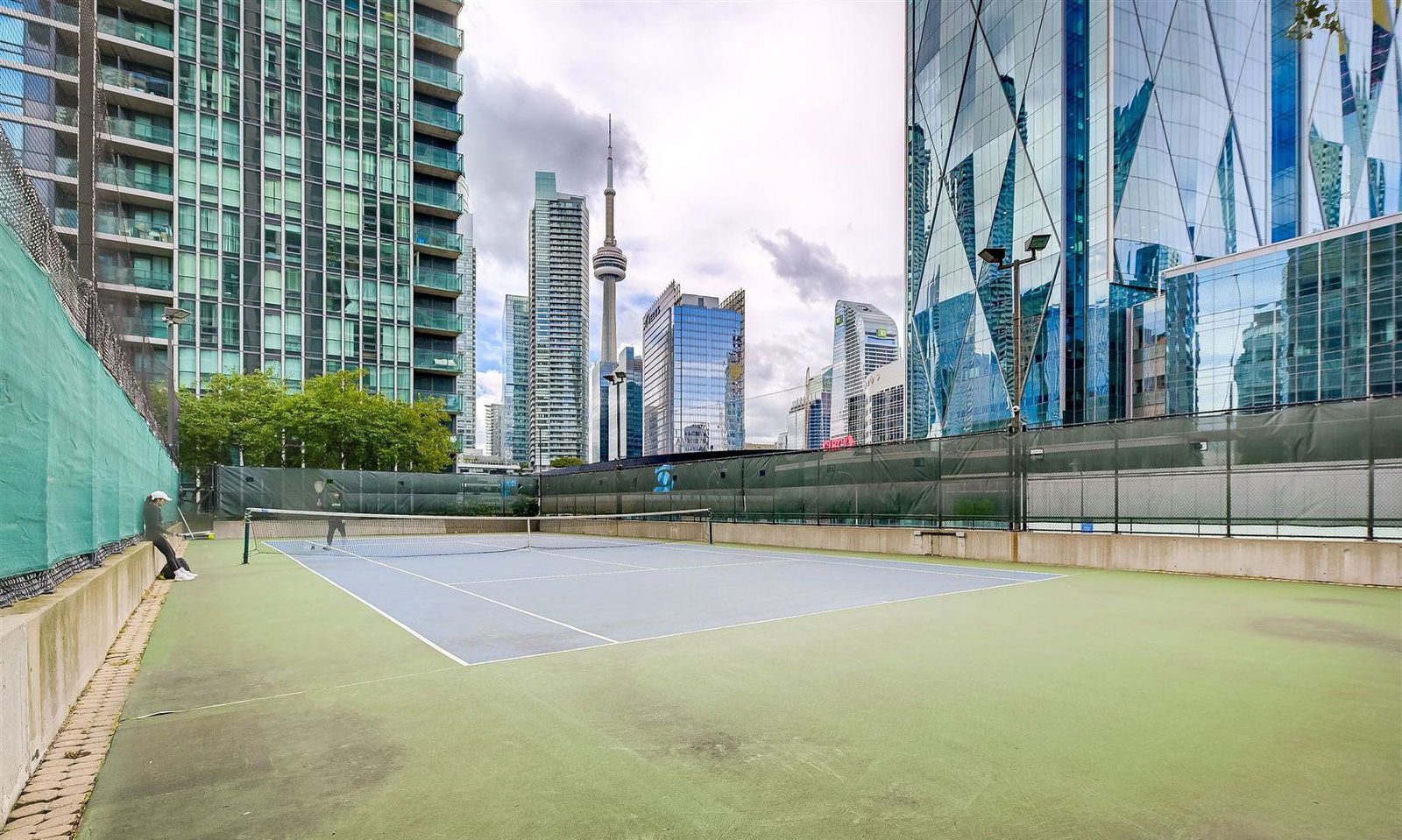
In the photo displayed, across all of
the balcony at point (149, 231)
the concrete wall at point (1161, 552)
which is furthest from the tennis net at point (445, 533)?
the balcony at point (149, 231)

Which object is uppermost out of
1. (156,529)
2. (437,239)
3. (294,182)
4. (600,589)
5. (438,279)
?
(294,182)

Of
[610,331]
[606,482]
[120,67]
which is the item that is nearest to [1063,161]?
[606,482]

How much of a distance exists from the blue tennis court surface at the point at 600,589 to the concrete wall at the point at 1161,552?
178 centimetres

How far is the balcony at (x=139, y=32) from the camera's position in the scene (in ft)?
157

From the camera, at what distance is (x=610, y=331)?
5615 inches

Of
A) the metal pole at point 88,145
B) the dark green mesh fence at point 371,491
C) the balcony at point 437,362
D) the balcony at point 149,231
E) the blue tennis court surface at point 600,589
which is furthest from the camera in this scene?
the balcony at point 437,362

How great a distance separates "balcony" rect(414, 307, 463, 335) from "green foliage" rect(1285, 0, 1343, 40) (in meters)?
62.0

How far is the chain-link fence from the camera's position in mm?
12078

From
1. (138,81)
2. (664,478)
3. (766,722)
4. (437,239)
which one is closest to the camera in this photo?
(766,722)

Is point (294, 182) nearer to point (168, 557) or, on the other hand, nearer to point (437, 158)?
point (437, 158)

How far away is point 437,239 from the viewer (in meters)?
59.9

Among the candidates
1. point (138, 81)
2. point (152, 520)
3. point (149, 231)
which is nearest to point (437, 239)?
point (149, 231)

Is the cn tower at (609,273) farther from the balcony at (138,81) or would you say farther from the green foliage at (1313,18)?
the green foliage at (1313,18)

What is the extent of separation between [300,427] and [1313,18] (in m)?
44.5
